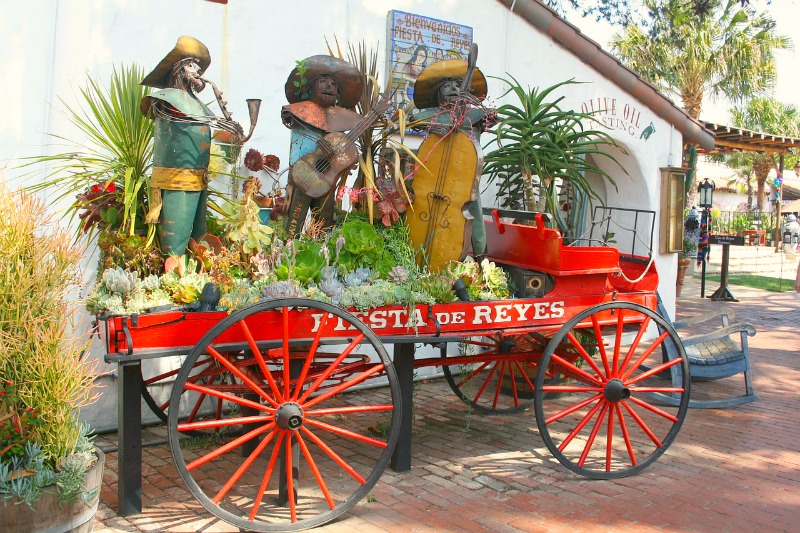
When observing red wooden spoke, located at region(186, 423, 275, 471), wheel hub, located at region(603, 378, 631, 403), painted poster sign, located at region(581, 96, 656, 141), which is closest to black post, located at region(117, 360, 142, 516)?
red wooden spoke, located at region(186, 423, 275, 471)

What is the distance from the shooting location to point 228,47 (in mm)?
6168

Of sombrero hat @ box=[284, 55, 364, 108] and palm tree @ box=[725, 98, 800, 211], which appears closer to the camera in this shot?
sombrero hat @ box=[284, 55, 364, 108]

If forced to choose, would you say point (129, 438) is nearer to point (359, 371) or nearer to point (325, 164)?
point (359, 371)

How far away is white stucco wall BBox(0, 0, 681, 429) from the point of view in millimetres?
5246

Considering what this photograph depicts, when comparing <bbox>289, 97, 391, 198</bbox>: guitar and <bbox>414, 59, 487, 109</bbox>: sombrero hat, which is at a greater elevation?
<bbox>414, 59, 487, 109</bbox>: sombrero hat

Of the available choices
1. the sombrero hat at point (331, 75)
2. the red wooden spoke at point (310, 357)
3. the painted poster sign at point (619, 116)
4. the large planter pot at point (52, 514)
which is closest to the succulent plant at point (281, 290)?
the red wooden spoke at point (310, 357)

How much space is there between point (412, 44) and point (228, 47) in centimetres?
196

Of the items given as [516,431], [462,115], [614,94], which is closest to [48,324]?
[462,115]

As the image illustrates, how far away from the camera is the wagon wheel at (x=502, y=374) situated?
5.68m

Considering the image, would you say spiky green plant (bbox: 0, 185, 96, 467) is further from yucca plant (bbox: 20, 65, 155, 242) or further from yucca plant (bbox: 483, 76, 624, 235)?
yucca plant (bbox: 483, 76, 624, 235)

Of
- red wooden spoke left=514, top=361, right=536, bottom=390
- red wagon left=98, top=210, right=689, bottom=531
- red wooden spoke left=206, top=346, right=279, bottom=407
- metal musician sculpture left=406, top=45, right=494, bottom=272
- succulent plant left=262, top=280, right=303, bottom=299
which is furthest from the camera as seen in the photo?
red wooden spoke left=514, top=361, right=536, bottom=390

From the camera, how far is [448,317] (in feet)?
15.3

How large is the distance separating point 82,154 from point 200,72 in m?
1.10

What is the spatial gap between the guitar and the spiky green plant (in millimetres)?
1539
